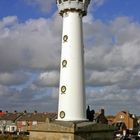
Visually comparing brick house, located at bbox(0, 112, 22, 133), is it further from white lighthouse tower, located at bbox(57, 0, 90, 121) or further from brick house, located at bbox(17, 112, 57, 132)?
white lighthouse tower, located at bbox(57, 0, 90, 121)

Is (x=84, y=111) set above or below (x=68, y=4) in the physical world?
below

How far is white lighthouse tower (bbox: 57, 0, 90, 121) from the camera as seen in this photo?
80.6 feet

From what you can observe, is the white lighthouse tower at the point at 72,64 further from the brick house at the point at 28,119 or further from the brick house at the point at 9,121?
the brick house at the point at 9,121

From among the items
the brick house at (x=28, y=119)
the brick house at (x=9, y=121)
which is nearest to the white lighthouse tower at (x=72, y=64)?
the brick house at (x=28, y=119)

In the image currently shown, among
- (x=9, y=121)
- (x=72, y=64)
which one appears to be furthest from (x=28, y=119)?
(x=72, y=64)

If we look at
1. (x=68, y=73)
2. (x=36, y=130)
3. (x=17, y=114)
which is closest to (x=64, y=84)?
(x=68, y=73)

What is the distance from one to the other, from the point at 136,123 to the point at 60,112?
77830 millimetres

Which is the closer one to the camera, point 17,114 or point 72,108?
point 72,108

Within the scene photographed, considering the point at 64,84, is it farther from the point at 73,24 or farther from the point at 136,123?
the point at 136,123

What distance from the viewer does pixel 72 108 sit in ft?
80.3

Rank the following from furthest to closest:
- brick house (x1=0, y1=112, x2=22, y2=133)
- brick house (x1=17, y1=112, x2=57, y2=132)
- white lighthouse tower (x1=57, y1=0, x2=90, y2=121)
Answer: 1. brick house (x1=0, y1=112, x2=22, y2=133)
2. brick house (x1=17, y1=112, x2=57, y2=132)
3. white lighthouse tower (x1=57, y1=0, x2=90, y2=121)

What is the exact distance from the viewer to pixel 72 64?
25.0 meters

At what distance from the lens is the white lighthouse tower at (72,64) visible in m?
24.6

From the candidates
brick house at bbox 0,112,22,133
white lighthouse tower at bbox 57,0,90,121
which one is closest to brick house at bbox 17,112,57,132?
brick house at bbox 0,112,22,133
